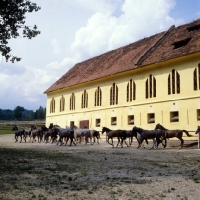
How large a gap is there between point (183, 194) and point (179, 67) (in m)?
19.6

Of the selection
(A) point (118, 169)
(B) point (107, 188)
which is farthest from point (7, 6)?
(B) point (107, 188)

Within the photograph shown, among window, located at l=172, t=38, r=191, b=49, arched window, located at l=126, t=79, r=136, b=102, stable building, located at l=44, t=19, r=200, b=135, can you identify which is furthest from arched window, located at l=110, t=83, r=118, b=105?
window, located at l=172, t=38, r=191, b=49

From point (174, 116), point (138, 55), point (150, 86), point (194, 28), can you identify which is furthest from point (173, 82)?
point (194, 28)

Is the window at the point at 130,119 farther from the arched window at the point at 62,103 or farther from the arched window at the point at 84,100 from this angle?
the arched window at the point at 62,103

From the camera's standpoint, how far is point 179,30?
3216 centimetres

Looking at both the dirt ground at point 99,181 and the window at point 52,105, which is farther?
the window at point 52,105

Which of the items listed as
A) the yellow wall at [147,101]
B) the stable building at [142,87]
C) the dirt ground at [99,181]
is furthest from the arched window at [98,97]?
the dirt ground at [99,181]

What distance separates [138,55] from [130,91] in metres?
4.46

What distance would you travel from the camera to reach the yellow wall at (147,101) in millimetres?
24916

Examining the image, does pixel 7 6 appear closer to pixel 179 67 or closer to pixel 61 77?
pixel 179 67

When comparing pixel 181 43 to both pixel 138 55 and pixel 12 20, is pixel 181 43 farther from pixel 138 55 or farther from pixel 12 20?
pixel 12 20

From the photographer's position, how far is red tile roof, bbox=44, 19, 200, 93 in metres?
27.5

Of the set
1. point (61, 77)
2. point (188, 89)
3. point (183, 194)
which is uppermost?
point (61, 77)

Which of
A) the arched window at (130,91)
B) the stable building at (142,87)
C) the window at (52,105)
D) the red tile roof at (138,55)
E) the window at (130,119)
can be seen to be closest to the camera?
the stable building at (142,87)
